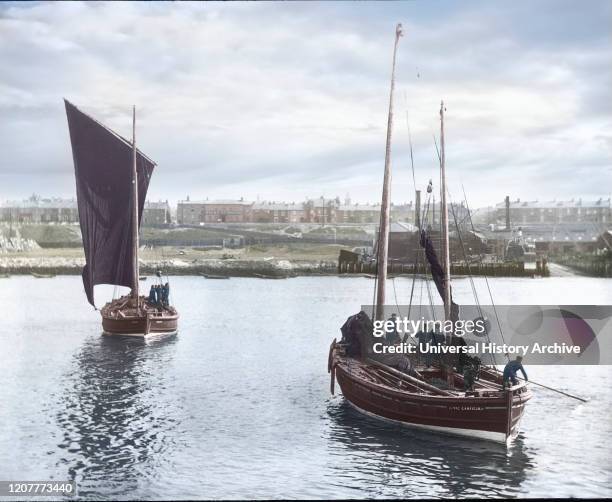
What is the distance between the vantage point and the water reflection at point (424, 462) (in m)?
20.6

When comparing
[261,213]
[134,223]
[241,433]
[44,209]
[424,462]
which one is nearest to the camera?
[424,462]

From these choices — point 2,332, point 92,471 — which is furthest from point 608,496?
point 2,332

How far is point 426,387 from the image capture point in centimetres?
2541

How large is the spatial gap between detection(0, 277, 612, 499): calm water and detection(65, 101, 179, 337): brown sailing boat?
6.53 feet

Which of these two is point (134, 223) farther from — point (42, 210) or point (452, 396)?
point (42, 210)

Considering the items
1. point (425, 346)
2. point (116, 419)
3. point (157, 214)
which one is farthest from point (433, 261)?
point (157, 214)

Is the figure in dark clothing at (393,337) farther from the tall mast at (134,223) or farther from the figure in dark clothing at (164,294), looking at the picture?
the figure in dark clothing at (164,294)

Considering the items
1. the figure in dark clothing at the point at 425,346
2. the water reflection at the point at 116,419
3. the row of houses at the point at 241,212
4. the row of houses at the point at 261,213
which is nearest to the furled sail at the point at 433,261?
the figure in dark clothing at the point at 425,346

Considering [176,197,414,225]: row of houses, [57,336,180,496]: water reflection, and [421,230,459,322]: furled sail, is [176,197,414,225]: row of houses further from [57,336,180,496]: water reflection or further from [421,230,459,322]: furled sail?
[421,230,459,322]: furled sail

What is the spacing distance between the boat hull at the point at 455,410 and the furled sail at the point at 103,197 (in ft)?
79.0

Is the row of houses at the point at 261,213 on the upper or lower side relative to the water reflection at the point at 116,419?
upper

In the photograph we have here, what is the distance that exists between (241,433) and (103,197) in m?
24.2

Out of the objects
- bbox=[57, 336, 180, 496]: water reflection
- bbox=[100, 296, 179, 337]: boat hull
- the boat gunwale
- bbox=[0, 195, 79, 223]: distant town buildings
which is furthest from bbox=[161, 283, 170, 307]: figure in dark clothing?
bbox=[0, 195, 79, 223]: distant town buildings

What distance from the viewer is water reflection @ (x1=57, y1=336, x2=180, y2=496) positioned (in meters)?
22.0
